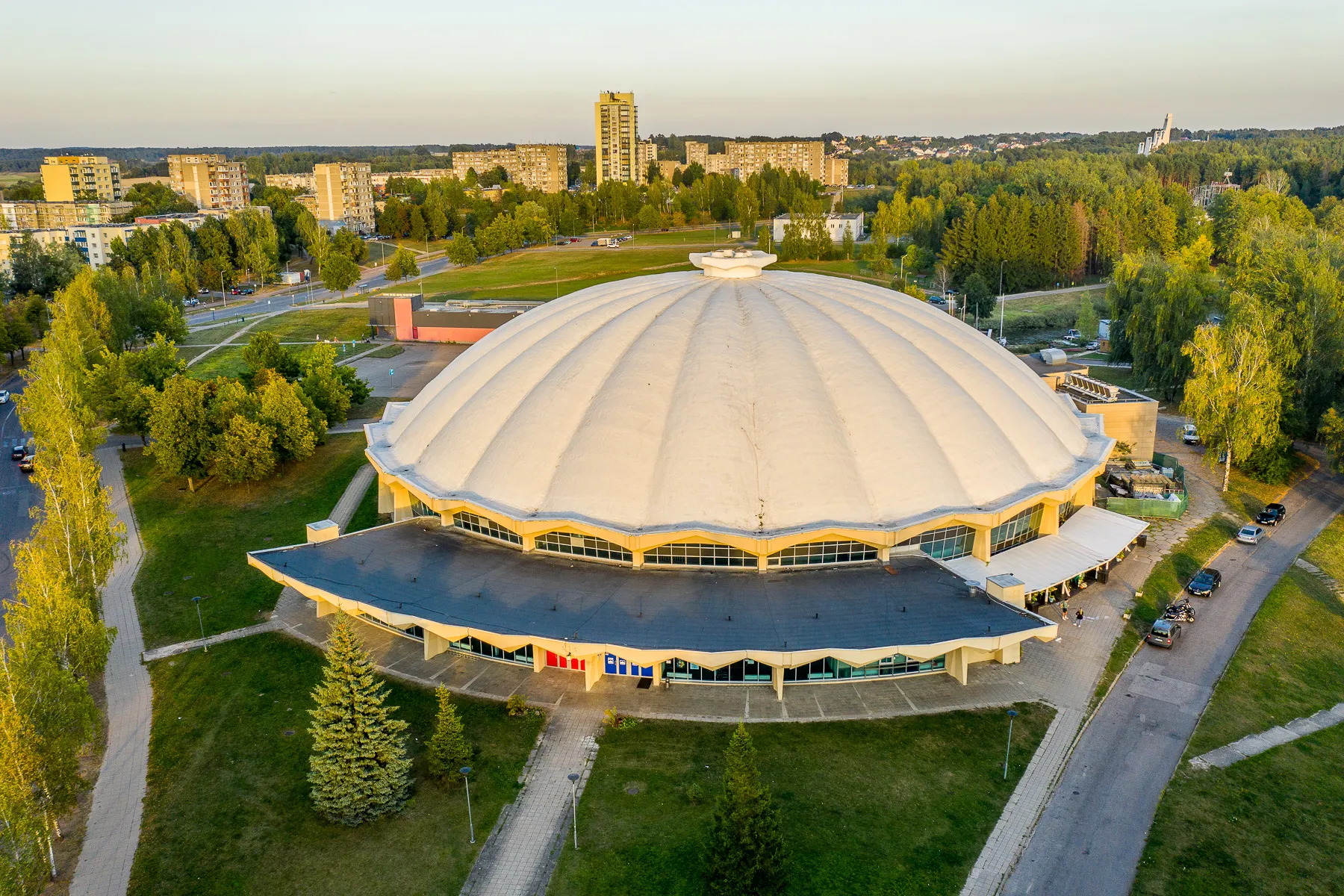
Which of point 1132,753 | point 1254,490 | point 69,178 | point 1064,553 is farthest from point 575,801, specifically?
point 69,178

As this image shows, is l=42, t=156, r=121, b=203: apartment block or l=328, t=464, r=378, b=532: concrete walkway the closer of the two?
l=328, t=464, r=378, b=532: concrete walkway

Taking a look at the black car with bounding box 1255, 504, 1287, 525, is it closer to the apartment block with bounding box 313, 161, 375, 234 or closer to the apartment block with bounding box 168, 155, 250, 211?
the apartment block with bounding box 313, 161, 375, 234

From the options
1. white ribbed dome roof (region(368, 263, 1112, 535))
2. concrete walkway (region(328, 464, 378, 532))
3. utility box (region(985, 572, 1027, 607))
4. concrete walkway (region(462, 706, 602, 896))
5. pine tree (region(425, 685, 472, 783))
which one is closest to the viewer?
concrete walkway (region(462, 706, 602, 896))

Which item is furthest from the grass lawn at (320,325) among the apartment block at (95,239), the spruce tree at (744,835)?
the spruce tree at (744,835)

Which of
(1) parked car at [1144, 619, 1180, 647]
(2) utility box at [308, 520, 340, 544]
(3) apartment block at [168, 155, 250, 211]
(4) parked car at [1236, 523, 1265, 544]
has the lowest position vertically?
(1) parked car at [1144, 619, 1180, 647]

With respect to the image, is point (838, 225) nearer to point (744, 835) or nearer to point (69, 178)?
point (744, 835)

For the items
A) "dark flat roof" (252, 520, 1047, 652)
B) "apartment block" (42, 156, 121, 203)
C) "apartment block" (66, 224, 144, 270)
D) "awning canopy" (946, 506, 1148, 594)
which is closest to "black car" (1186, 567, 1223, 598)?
"awning canopy" (946, 506, 1148, 594)

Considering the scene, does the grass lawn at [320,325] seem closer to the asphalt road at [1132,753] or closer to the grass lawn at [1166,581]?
the grass lawn at [1166,581]
